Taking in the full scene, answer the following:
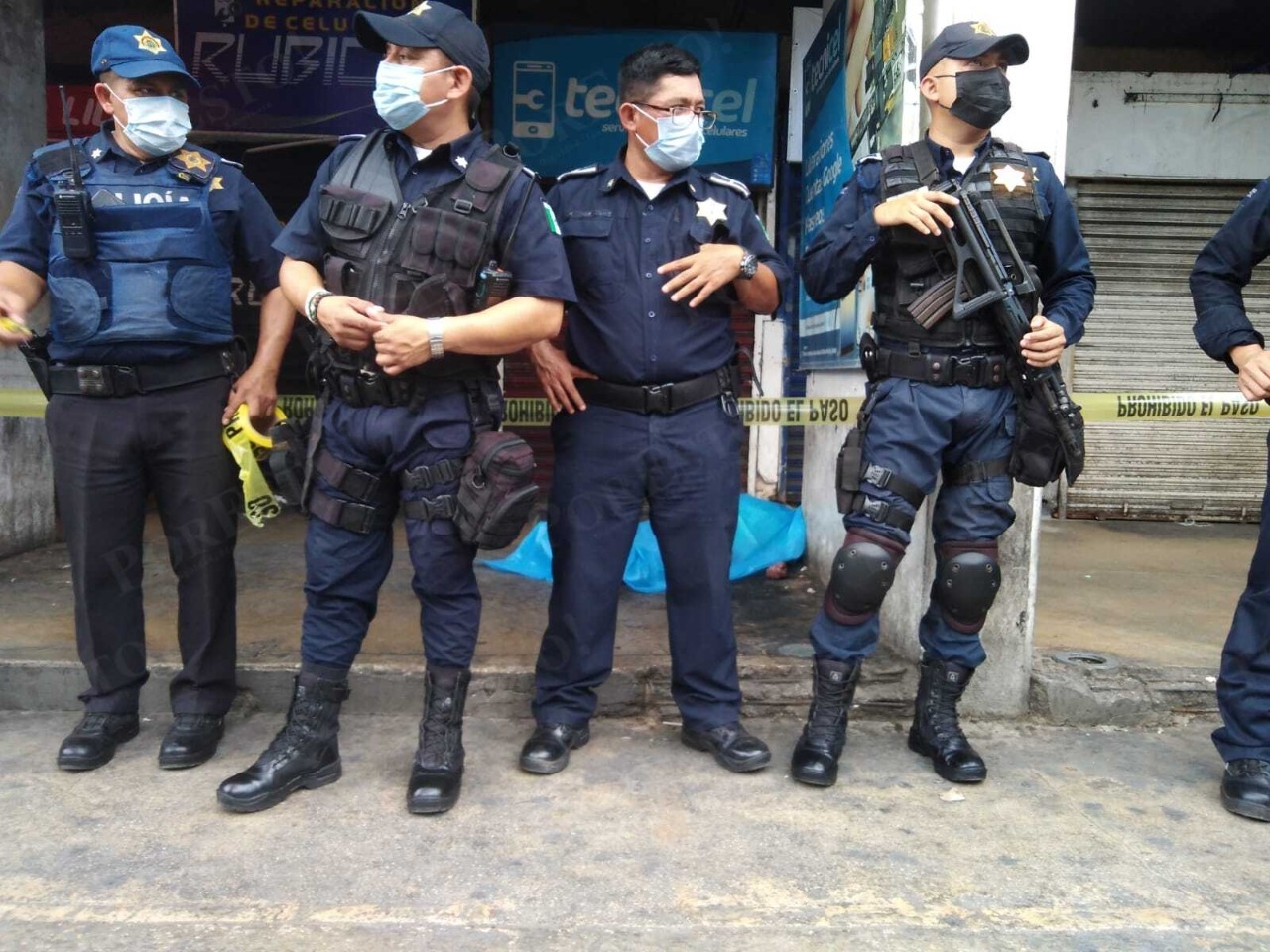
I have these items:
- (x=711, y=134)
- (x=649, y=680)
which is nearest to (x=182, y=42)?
(x=711, y=134)

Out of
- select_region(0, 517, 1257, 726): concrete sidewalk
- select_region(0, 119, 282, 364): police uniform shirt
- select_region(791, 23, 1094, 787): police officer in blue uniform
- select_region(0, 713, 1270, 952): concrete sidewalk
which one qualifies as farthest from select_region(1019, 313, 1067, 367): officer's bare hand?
select_region(0, 119, 282, 364): police uniform shirt

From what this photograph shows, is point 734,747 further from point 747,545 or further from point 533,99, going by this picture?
point 533,99

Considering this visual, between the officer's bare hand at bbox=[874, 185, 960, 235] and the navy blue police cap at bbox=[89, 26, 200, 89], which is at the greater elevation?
the navy blue police cap at bbox=[89, 26, 200, 89]

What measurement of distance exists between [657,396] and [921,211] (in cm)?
95

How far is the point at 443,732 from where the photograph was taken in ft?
9.78

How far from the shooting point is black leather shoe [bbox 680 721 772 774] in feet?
10.4

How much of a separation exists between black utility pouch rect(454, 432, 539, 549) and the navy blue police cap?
1.54 m

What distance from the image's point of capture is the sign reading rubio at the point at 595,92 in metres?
6.16

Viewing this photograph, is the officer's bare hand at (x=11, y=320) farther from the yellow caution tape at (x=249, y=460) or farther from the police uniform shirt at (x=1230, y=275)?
the police uniform shirt at (x=1230, y=275)

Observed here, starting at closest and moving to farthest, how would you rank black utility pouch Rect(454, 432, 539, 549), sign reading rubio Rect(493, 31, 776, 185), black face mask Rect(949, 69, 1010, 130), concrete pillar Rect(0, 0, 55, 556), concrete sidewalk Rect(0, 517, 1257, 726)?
black utility pouch Rect(454, 432, 539, 549) < black face mask Rect(949, 69, 1010, 130) < concrete sidewalk Rect(0, 517, 1257, 726) < concrete pillar Rect(0, 0, 55, 556) < sign reading rubio Rect(493, 31, 776, 185)

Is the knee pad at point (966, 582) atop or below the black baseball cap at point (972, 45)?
below

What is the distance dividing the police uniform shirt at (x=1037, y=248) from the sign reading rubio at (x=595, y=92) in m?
3.13

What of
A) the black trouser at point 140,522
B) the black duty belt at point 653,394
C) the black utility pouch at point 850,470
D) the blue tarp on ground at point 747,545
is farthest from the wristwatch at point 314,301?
the blue tarp on ground at point 747,545

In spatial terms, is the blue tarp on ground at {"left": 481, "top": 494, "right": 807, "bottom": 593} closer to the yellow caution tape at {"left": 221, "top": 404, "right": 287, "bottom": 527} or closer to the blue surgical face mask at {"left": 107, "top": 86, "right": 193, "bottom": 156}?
the yellow caution tape at {"left": 221, "top": 404, "right": 287, "bottom": 527}
